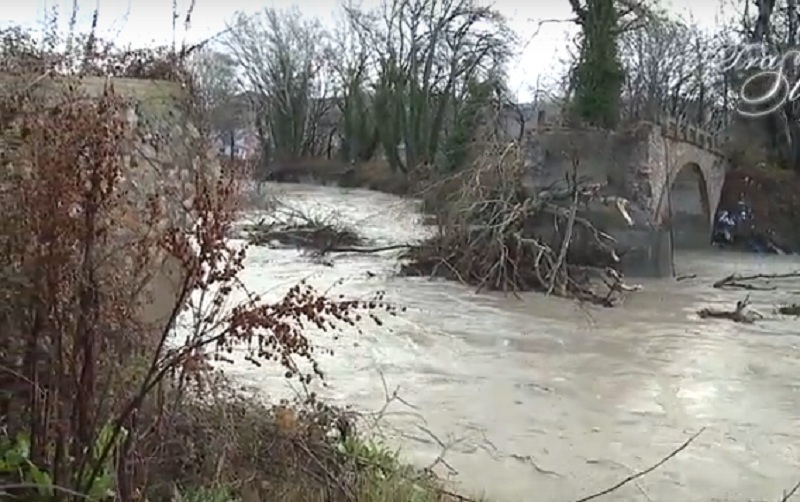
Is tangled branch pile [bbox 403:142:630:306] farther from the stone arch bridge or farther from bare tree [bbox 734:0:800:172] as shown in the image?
bare tree [bbox 734:0:800:172]

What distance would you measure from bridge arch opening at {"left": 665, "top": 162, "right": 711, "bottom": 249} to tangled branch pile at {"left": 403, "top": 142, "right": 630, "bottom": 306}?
7462 millimetres

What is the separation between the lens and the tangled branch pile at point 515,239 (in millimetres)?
14456

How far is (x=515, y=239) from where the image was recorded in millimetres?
14570

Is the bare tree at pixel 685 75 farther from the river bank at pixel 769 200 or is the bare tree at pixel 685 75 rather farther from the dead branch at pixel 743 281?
the dead branch at pixel 743 281

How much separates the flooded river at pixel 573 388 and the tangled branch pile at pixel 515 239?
0.50 metres

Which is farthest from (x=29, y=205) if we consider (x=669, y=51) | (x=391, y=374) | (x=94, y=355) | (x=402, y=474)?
(x=669, y=51)

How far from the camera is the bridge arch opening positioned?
23.1 meters

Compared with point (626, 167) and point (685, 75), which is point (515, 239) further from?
point (685, 75)

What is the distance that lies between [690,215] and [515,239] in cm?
1030

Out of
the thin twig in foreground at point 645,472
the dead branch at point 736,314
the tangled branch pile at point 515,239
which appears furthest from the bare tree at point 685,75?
the thin twig in foreground at point 645,472

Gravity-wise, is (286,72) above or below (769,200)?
above

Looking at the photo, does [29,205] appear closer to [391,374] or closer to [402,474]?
[402,474]

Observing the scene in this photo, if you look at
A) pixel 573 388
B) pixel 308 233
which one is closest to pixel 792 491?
pixel 573 388

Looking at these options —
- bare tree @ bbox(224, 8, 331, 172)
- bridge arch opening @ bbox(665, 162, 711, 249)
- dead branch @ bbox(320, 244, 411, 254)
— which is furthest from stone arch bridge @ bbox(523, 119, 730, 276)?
bare tree @ bbox(224, 8, 331, 172)
